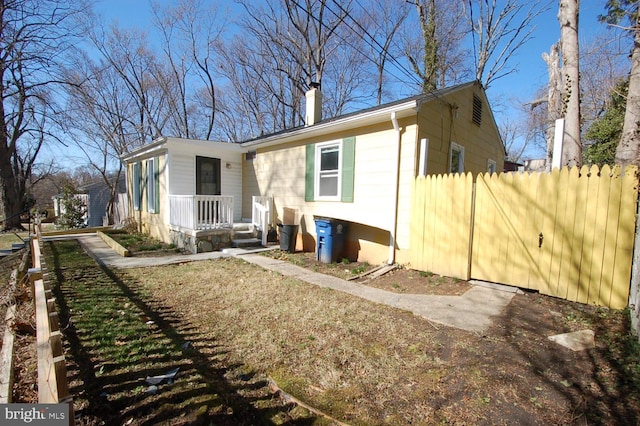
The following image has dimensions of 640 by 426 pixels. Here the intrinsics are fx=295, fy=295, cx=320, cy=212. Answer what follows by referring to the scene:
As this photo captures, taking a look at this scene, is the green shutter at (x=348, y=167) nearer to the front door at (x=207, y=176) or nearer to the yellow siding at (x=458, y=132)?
the yellow siding at (x=458, y=132)

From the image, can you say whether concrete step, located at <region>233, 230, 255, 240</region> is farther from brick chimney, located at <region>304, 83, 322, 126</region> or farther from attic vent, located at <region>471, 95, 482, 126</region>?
attic vent, located at <region>471, 95, 482, 126</region>

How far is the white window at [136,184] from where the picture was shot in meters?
12.2

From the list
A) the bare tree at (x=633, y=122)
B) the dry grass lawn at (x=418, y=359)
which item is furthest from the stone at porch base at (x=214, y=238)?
the bare tree at (x=633, y=122)

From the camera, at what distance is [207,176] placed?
9938mm

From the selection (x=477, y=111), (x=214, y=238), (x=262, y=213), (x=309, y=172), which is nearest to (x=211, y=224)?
(x=214, y=238)

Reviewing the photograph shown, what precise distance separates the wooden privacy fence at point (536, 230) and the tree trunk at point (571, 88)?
4.58 ft

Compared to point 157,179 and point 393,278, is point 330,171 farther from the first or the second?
point 157,179

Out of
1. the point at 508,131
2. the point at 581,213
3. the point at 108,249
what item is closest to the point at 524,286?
the point at 581,213

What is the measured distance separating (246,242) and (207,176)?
3131mm

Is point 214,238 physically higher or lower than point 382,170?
lower

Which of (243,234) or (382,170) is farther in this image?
(243,234)

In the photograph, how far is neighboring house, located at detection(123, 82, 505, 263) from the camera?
624 centimetres

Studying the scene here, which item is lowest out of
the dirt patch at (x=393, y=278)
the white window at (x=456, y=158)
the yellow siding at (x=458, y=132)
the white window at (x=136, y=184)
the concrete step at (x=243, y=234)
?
the dirt patch at (x=393, y=278)
